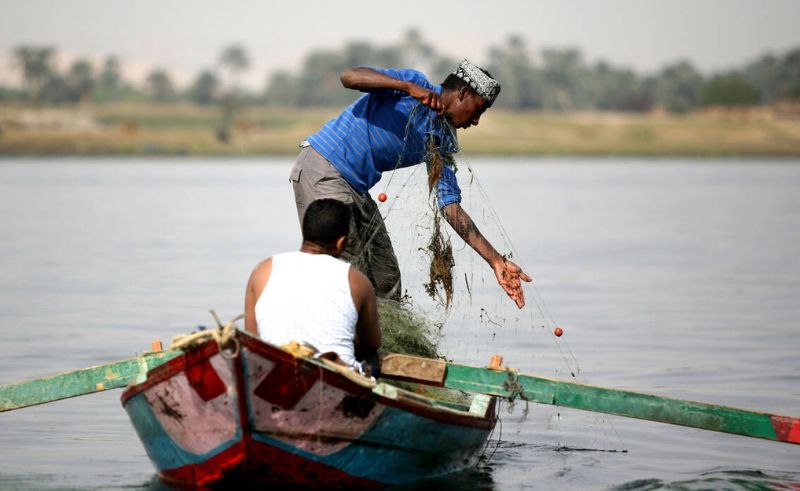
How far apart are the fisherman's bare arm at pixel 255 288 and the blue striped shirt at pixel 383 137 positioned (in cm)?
155

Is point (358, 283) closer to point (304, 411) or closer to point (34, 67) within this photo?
point (304, 411)

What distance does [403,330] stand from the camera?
25.2 ft

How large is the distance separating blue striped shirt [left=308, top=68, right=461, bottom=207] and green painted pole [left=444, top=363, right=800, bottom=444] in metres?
1.35

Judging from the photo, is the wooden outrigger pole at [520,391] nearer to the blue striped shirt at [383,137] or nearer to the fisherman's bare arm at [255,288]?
the fisherman's bare arm at [255,288]

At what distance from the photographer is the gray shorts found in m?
7.36

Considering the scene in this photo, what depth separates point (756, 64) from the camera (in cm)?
17688

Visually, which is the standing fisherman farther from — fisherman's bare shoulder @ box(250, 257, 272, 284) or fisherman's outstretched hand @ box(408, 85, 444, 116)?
fisherman's bare shoulder @ box(250, 257, 272, 284)

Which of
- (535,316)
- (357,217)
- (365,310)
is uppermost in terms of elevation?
(357,217)

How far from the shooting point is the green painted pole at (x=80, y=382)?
6.33 meters

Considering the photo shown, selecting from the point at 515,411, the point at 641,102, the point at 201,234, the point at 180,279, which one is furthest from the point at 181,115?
the point at 515,411

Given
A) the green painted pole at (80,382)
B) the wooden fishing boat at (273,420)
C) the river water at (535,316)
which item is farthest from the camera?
the river water at (535,316)

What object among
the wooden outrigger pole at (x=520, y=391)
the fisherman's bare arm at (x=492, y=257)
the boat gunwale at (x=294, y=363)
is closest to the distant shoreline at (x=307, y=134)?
the fisherman's bare arm at (x=492, y=257)

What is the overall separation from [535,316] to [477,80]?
6316 mm

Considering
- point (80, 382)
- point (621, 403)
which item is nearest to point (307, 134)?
point (80, 382)
